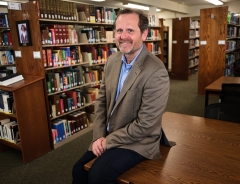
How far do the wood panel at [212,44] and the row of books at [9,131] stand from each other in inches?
180

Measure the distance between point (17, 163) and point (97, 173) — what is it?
206 cm

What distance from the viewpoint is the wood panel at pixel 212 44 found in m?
5.12

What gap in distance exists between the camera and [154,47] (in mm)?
5922

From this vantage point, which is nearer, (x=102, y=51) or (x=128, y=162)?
(x=128, y=162)

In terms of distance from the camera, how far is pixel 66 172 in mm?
2537

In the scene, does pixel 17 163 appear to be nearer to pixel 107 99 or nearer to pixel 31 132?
pixel 31 132

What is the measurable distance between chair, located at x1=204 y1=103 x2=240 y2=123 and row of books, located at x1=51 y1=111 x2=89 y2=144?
2131 millimetres

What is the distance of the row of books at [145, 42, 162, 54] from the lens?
563 cm

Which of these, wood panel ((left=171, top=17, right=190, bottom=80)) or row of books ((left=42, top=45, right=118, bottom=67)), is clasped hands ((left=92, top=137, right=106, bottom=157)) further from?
wood panel ((left=171, top=17, right=190, bottom=80))

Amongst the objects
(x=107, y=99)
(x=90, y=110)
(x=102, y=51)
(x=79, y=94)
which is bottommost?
(x=90, y=110)

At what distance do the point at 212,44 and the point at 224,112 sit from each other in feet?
13.0

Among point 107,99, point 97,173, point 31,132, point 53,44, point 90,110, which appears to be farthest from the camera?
point 90,110

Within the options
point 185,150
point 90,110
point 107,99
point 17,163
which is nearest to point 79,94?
point 90,110

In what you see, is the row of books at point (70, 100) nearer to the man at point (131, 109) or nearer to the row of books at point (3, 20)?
the man at point (131, 109)
